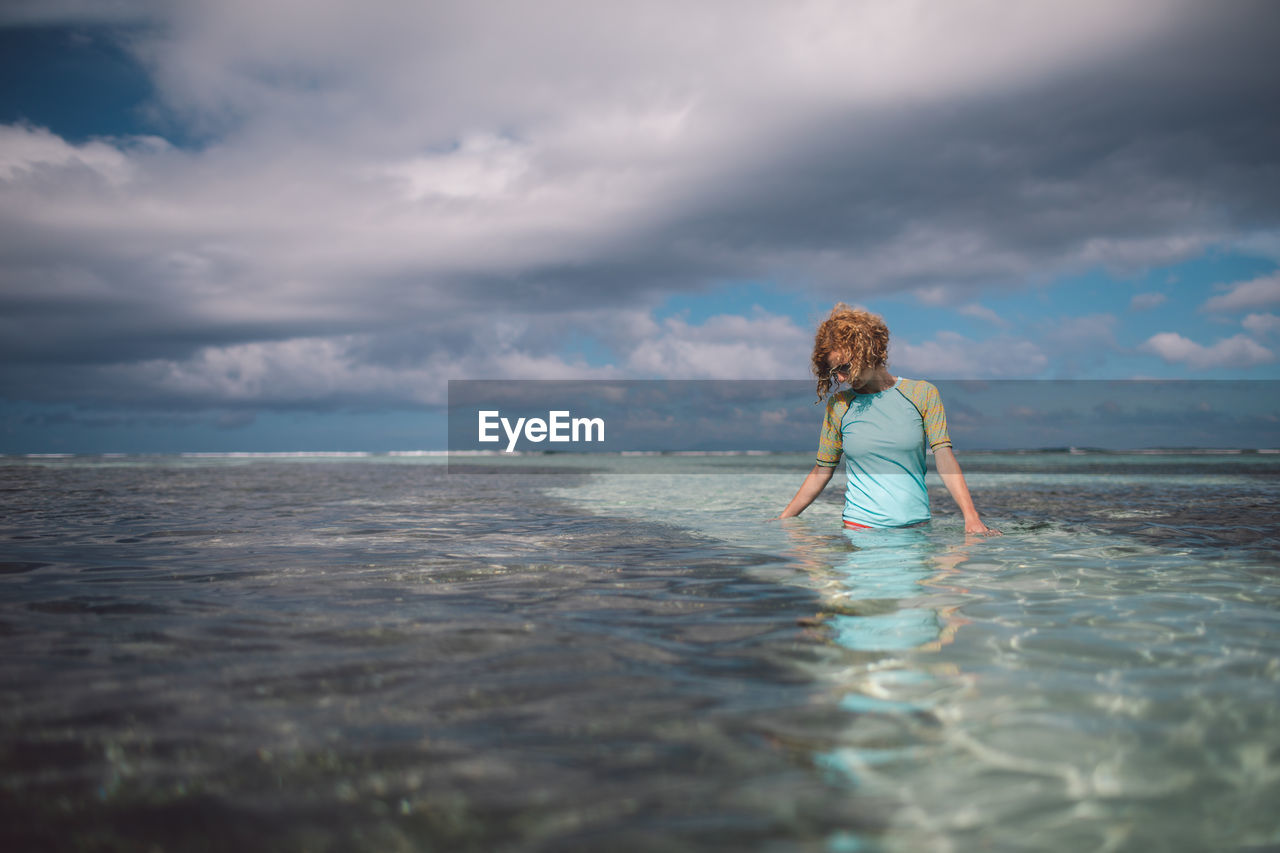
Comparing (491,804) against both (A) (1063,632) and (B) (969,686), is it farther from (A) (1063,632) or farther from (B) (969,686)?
(A) (1063,632)

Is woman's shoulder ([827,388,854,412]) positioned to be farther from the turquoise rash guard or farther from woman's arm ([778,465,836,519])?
woman's arm ([778,465,836,519])

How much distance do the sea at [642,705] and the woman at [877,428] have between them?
0.66m

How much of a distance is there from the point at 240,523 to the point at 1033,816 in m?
11.2

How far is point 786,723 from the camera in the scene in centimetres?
288

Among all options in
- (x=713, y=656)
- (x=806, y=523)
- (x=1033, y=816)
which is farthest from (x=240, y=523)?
(x=1033, y=816)

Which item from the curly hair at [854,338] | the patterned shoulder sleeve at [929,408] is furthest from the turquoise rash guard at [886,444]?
the curly hair at [854,338]

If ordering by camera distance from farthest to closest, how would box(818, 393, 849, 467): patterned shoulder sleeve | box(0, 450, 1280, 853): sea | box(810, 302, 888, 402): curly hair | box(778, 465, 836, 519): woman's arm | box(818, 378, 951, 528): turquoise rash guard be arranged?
box(778, 465, 836, 519): woman's arm → box(818, 393, 849, 467): patterned shoulder sleeve → box(818, 378, 951, 528): turquoise rash guard → box(810, 302, 888, 402): curly hair → box(0, 450, 1280, 853): sea

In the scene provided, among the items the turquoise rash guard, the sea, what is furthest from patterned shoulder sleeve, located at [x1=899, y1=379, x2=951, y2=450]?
the sea

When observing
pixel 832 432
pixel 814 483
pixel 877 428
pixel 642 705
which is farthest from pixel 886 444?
pixel 642 705

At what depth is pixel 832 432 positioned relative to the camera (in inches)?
294

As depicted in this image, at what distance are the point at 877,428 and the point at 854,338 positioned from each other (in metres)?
0.98

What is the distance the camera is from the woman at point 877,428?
21.9 feet

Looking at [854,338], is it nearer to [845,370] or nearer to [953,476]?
[845,370]

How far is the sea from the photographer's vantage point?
217 cm
